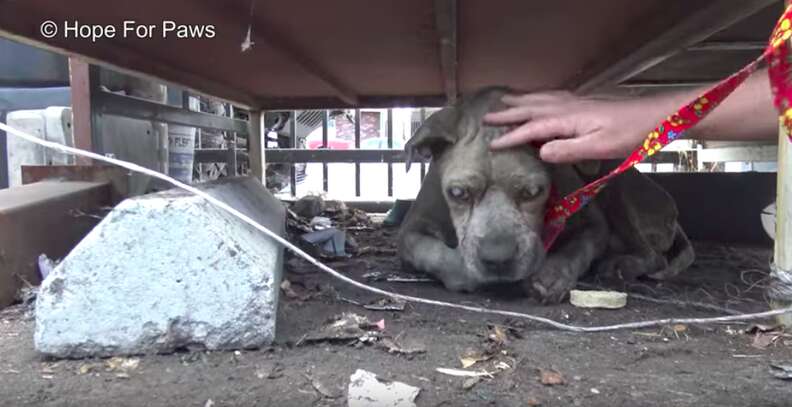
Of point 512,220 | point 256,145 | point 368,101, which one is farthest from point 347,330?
point 256,145

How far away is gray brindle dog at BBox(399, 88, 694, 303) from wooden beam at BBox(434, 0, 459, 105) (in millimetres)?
369

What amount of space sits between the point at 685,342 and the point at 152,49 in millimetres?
3013

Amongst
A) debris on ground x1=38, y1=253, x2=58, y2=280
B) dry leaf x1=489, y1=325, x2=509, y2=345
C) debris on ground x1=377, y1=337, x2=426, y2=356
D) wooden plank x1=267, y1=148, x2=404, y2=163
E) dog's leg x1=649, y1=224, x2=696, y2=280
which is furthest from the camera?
wooden plank x1=267, y1=148, x2=404, y2=163

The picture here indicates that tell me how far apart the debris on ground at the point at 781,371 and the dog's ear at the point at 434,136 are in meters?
1.66

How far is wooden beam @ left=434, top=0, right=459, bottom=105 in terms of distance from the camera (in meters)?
3.01

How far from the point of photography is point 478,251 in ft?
8.78

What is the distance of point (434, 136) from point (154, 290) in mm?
1534

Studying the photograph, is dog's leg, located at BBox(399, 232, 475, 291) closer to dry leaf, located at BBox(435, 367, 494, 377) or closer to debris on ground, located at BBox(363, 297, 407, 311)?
debris on ground, located at BBox(363, 297, 407, 311)

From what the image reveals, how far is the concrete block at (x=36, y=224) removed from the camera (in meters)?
2.53

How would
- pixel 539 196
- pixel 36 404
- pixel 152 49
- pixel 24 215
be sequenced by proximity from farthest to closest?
pixel 152 49 → pixel 539 196 → pixel 24 215 → pixel 36 404

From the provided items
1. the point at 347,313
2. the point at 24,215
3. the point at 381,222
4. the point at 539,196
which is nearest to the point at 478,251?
the point at 539,196

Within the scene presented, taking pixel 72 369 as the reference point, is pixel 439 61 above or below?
above

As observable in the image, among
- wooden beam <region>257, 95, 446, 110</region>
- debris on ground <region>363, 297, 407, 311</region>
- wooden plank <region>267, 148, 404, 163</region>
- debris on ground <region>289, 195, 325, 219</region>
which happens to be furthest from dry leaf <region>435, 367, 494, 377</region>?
wooden plank <region>267, 148, 404, 163</region>

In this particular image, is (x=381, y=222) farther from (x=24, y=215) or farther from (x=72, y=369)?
(x=72, y=369)
